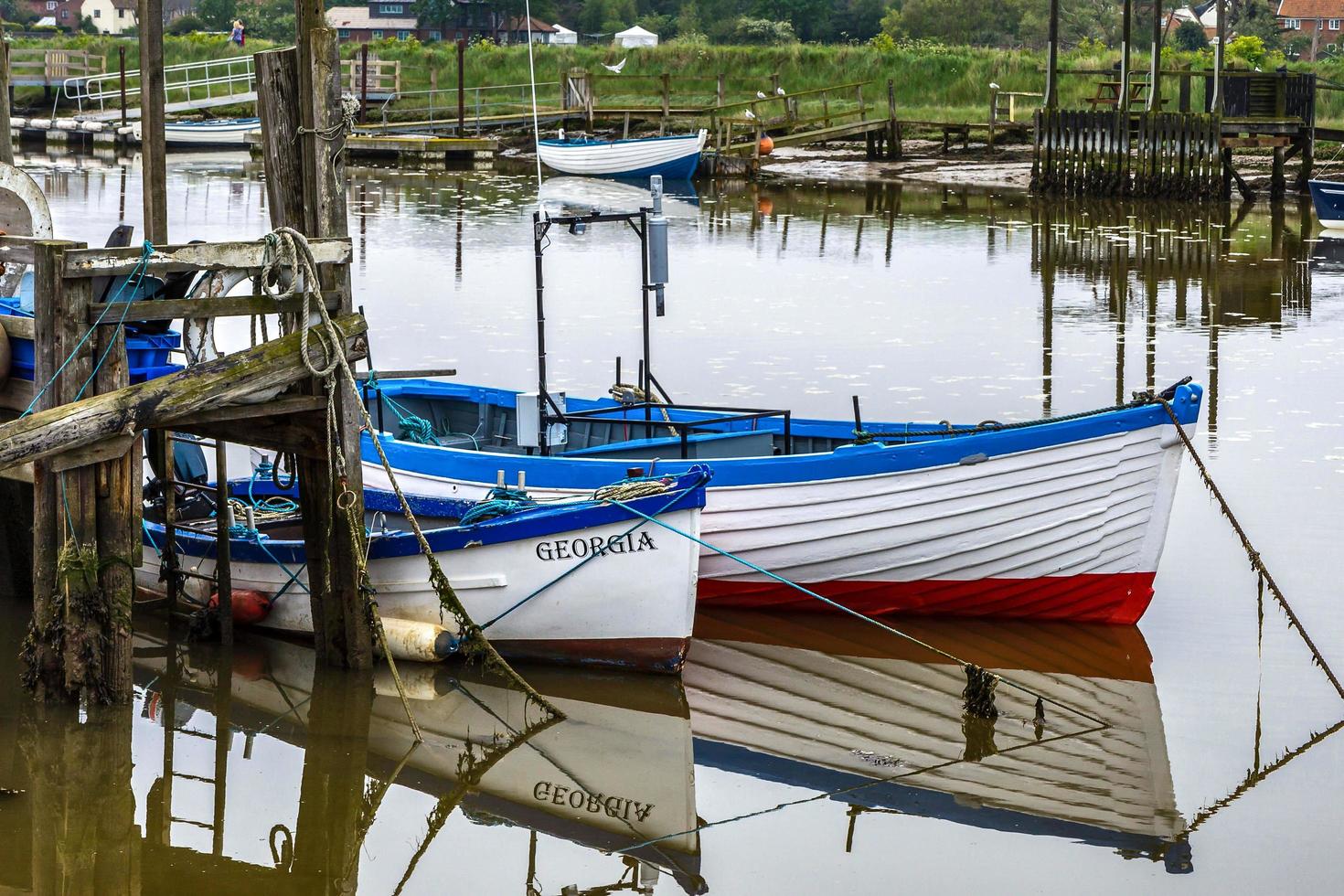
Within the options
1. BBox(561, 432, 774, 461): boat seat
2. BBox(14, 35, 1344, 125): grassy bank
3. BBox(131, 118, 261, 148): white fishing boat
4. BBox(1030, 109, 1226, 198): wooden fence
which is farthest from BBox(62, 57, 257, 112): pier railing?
BBox(561, 432, 774, 461): boat seat

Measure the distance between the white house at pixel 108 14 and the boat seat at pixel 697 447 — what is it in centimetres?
11408

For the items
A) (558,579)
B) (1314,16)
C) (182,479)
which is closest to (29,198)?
(182,479)

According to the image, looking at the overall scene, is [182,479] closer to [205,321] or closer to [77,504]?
[205,321]

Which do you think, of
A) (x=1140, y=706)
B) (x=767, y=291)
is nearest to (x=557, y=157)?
→ (x=767, y=291)

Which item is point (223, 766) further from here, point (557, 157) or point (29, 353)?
point (557, 157)

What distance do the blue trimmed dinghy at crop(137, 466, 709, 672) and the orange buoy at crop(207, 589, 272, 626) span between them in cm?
28

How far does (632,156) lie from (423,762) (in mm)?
36330

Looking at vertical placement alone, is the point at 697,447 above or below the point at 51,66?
below

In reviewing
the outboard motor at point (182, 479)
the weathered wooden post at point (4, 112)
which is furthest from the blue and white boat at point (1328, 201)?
the outboard motor at point (182, 479)

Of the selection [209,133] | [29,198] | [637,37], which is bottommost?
[29,198]

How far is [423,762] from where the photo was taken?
27.1 ft

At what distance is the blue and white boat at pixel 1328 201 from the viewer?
99.9ft

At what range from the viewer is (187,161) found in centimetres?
4791

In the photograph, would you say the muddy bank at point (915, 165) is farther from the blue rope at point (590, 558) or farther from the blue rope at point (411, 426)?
the blue rope at point (590, 558)
